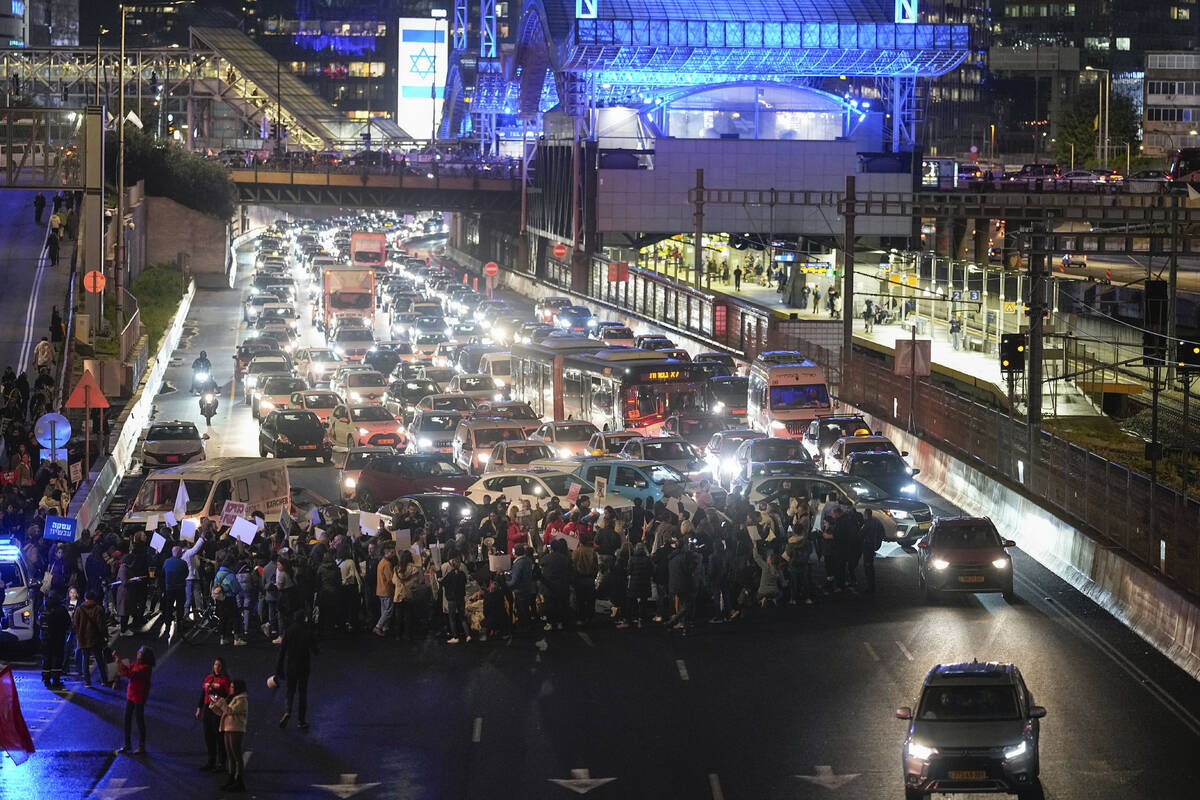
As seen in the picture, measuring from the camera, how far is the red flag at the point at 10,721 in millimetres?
15859

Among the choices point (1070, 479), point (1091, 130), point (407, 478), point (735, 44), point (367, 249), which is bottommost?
point (407, 478)

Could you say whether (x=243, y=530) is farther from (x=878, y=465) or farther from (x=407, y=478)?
(x=878, y=465)

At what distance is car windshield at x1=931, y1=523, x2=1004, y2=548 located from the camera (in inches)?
1008

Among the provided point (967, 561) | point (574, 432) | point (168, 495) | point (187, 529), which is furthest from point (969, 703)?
point (574, 432)

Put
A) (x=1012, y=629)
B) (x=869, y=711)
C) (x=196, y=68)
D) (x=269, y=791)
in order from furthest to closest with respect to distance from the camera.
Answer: (x=196, y=68) → (x=1012, y=629) → (x=869, y=711) → (x=269, y=791)

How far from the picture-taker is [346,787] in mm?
16859

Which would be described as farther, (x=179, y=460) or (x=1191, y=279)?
(x=1191, y=279)

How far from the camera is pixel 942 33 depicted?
100 meters

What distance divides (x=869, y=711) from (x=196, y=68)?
132686 mm

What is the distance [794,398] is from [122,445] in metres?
15.7

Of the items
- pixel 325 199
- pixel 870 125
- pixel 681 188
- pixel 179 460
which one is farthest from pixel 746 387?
pixel 325 199

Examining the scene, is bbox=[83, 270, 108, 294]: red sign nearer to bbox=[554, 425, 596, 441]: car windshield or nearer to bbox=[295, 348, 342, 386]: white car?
bbox=[295, 348, 342, 386]: white car

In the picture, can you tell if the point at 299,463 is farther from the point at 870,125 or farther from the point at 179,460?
the point at 870,125

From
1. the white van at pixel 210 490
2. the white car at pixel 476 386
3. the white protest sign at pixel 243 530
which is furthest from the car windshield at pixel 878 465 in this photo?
the white car at pixel 476 386
